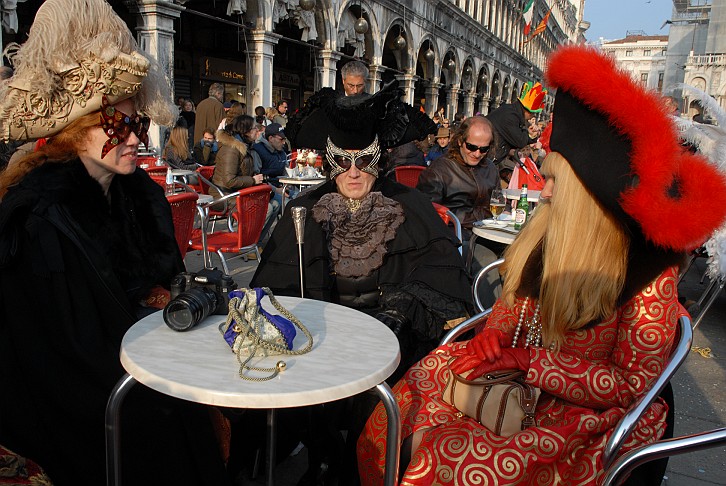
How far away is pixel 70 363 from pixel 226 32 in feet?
58.0

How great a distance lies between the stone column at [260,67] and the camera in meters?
13.1

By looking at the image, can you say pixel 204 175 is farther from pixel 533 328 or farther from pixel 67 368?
Answer: pixel 533 328

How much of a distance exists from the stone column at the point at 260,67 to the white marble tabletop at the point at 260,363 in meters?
12.3

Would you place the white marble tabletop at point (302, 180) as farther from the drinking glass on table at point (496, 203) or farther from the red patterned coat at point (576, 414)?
the red patterned coat at point (576, 414)

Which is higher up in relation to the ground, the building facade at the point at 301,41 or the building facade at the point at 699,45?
Answer: the building facade at the point at 699,45

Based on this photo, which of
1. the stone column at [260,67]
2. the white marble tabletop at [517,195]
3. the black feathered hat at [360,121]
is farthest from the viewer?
the stone column at [260,67]

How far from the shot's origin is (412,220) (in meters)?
2.86

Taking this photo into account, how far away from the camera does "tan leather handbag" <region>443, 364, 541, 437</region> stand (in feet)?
5.47

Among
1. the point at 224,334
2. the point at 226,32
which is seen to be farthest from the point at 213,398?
the point at 226,32

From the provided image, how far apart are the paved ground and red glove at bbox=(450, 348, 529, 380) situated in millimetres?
1301

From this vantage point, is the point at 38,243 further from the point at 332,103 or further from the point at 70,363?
the point at 332,103

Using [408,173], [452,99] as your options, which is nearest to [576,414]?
[408,173]

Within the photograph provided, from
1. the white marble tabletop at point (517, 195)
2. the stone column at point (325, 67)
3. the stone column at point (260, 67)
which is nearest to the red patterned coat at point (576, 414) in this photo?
the white marble tabletop at point (517, 195)

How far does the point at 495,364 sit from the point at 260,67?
12808mm
